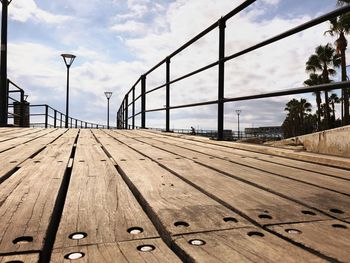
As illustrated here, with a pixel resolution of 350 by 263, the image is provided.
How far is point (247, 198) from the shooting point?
4.31 ft

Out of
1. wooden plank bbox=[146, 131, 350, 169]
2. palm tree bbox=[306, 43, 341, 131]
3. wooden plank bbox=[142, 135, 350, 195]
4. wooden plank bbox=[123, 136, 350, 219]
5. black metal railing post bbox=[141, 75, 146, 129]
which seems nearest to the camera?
wooden plank bbox=[123, 136, 350, 219]

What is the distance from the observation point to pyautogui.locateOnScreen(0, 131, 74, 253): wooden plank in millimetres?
880

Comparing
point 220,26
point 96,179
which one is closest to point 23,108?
point 220,26

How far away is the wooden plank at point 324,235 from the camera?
85 cm

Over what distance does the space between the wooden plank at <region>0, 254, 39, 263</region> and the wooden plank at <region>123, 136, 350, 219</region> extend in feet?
2.83

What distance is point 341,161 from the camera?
2064mm

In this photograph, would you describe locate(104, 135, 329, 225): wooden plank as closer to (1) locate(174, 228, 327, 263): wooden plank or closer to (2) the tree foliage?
(1) locate(174, 228, 327, 263): wooden plank

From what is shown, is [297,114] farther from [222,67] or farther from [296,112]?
[222,67]

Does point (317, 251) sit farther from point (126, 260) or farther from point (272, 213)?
point (126, 260)

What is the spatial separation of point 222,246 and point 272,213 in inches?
13.1

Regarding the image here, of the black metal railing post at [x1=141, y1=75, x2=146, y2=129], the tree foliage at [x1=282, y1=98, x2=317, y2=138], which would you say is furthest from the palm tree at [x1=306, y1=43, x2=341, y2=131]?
the black metal railing post at [x1=141, y1=75, x2=146, y2=129]

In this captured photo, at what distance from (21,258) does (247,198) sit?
31.3 inches

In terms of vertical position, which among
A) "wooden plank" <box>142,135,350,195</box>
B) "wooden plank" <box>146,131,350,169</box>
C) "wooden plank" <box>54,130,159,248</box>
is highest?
"wooden plank" <box>146,131,350,169</box>

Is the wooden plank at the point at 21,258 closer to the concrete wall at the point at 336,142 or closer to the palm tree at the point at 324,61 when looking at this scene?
the concrete wall at the point at 336,142
